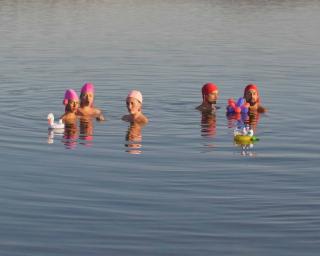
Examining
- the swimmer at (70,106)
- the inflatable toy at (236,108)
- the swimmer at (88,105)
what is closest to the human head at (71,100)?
the swimmer at (70,106)

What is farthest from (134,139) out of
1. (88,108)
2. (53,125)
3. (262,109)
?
(262,109)

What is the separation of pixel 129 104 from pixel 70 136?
2.22 meters

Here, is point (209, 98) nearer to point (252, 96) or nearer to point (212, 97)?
point (212, 97)

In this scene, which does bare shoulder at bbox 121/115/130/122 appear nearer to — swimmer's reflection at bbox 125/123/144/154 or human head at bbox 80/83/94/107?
swimmer's reflection at bbox 125/123/144/154

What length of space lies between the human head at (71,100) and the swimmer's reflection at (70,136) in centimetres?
47

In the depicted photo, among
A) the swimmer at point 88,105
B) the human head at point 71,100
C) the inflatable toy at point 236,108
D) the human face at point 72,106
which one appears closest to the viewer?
the human head at point 71,100

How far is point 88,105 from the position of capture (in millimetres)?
22094

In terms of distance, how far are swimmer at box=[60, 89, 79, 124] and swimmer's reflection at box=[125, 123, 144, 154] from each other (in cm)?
149

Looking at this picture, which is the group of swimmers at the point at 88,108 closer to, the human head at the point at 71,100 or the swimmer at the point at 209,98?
the human head at the point at 71,100

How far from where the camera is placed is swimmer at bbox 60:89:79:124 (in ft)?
69.2

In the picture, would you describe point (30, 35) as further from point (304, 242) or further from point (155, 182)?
point (304, 242)

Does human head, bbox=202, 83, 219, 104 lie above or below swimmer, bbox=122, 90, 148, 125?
above

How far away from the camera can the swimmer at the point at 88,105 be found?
21.7m

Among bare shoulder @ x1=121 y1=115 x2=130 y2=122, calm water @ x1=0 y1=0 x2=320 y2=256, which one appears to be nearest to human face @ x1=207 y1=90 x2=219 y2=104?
calm water @ x1=0 y1=0 x2=320 y2=256
